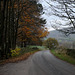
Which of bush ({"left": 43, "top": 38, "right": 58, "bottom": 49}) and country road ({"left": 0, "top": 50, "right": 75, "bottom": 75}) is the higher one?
country road ({"left": 0, "top": 50, "right": 75, "bottom": 75})

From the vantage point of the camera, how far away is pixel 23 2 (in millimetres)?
14945

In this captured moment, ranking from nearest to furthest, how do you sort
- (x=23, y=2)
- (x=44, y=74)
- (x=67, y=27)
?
(x=44, y=74)
(x=67, y=27)
(x=23, y=2)

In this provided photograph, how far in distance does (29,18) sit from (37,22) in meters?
1.73

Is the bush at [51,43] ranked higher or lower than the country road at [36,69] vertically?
lower

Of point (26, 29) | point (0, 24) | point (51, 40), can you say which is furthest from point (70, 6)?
point (51, 40)

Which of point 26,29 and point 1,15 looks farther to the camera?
point 26,29

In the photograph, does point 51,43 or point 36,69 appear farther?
point 51,43

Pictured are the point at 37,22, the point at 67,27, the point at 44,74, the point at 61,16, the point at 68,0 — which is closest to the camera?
the point at 44,74

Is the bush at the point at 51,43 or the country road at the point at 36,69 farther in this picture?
the bush at the point at 51,43

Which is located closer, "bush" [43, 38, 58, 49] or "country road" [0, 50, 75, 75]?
"country road" [0, 50, 75, 75]

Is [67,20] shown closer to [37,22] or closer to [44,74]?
[37,22]

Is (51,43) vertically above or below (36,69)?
below

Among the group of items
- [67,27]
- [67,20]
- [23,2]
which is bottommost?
[67,27]

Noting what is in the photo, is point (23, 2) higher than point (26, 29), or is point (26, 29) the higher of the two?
point (23, 2)
